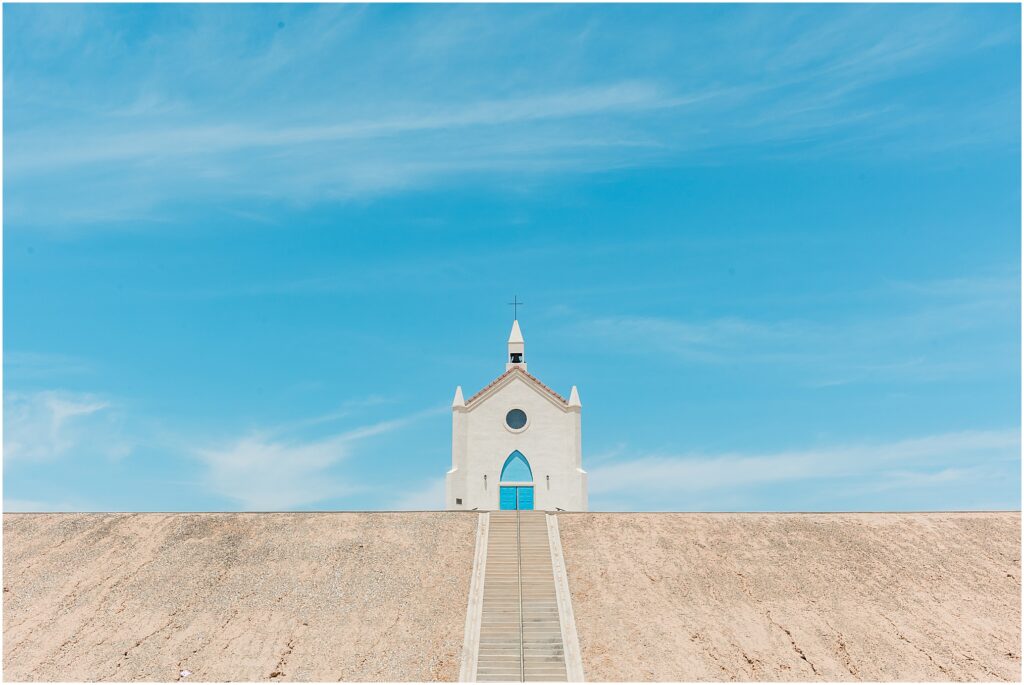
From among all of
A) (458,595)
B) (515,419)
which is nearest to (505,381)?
(515,419)

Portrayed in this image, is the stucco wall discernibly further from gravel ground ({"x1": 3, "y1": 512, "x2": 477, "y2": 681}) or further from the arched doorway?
gravel ground ({"x1": 3, "y1": 512, "x2": 477, "y2": 681})

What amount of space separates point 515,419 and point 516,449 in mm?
1580

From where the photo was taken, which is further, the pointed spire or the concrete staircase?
the pointed spire

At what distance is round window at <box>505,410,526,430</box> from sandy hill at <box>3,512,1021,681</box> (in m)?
7.48

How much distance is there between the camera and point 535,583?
35.9 meters

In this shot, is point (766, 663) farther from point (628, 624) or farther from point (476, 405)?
point (476, 405)

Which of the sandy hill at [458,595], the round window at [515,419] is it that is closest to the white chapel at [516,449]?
the round window at [515,419]

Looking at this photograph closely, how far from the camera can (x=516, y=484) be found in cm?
4831

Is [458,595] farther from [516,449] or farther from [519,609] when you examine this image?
[516,449]

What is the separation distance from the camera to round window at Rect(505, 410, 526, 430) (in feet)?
161

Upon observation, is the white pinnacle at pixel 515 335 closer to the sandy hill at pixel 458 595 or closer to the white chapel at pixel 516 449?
the white chapel at pixel 516 449

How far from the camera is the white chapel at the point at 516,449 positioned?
48094mm

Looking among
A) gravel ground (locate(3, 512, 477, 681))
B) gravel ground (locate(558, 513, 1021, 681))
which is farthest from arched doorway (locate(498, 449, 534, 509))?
gravel ground (locate(3, 512, 477, 681))

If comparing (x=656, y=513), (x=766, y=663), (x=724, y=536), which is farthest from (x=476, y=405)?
(x=766, y=663)
